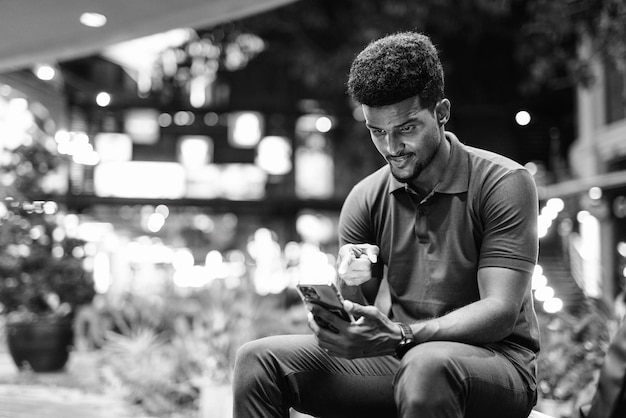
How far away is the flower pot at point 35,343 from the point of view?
768 cm

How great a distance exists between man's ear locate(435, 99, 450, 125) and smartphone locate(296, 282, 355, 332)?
609mm

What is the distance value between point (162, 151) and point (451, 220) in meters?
15.0

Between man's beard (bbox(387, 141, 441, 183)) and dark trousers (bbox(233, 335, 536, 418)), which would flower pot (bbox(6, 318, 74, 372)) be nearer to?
dark trousers (bbox(233, 335, 536, 418))

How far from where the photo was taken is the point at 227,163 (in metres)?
16.4

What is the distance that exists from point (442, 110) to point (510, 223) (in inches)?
15.1

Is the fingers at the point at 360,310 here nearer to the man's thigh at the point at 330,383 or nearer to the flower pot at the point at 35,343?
the man's thigh at the point at 330,383

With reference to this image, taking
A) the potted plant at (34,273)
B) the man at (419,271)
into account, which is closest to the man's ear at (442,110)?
the man at (419,271)

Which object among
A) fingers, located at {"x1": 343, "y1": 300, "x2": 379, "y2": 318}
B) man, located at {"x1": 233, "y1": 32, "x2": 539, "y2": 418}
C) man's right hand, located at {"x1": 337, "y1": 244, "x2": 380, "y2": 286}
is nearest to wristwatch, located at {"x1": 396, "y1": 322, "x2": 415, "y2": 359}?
man, located at {"x1": 233, "y1": 32, "x2": 539, "y2": 418}

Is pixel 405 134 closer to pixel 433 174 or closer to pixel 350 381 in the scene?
pixel 433 174

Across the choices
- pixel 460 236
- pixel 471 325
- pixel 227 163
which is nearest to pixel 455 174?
pixel 460 236

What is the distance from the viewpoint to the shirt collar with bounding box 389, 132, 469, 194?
2059mm

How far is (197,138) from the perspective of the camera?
16406 millimetres

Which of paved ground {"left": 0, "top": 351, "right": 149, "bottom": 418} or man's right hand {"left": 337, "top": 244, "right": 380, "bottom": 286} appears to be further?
paved ground {"left": 0, "top": 351, "right": 149, "bottom": 418}

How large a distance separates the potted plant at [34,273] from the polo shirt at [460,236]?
612 centimetres
